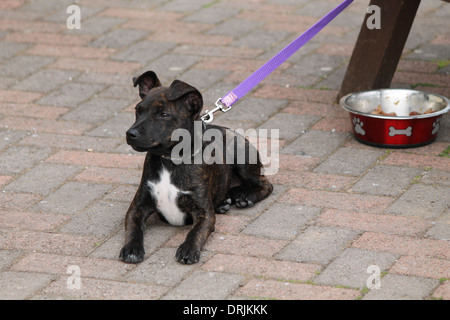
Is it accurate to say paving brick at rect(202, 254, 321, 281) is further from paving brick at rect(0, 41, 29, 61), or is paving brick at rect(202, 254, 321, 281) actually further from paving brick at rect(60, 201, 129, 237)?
paving brick at rect(0, 41, 29, 61)

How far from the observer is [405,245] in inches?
180

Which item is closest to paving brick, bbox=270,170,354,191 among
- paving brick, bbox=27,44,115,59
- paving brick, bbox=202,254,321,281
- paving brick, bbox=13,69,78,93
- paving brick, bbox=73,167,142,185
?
paving brick, bbox=73,167,142,185

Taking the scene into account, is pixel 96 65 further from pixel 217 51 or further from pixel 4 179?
pixel 4 179

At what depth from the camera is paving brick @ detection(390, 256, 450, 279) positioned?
4.23 m

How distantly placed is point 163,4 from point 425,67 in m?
3.28

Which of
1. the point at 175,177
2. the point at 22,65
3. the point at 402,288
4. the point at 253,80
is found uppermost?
the point at 253,80

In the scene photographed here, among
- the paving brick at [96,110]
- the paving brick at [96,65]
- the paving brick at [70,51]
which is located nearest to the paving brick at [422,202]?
the paving brick at [96,110]

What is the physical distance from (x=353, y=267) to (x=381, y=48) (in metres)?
2.52

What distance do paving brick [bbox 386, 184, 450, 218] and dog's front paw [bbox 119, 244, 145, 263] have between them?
1579mm

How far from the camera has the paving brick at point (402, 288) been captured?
13.2 feet

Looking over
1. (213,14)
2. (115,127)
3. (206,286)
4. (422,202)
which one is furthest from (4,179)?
(213,14)

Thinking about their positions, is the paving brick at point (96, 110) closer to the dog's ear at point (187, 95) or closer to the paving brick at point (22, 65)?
the paving brick at point (22, 65)

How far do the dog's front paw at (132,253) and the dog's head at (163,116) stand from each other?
539 mm

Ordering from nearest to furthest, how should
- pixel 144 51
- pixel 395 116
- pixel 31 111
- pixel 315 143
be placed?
pixel 395 116, pixel 315 143, pixel 31 111, pixel 144 51
